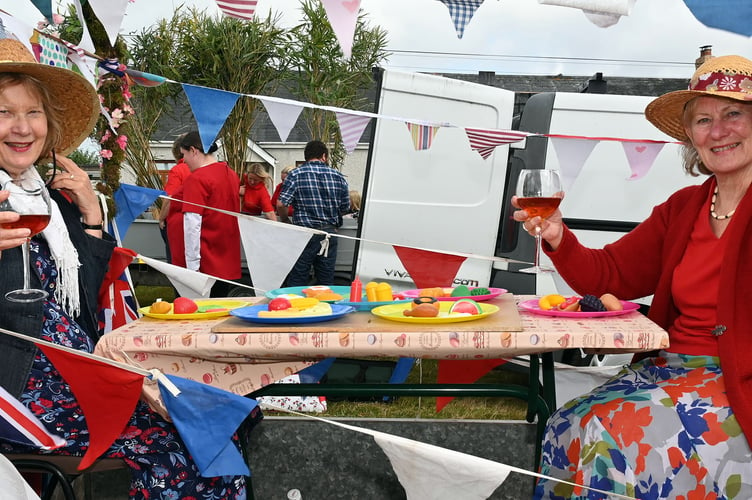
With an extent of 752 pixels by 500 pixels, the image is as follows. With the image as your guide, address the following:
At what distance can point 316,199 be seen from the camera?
588 centimetres

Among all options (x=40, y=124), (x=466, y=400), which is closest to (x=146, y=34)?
(x=466, y=400)

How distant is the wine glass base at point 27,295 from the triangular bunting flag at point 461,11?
1.54 meters

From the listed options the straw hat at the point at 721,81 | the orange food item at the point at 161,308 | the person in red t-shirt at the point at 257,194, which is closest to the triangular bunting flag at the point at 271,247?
the orange food item at the point at 161,308

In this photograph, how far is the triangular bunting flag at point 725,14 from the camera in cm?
180

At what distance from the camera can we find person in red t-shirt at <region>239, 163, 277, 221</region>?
679 cm

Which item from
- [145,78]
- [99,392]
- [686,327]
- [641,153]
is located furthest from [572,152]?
[99,392]

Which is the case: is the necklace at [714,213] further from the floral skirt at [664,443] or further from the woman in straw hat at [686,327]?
the floral skirt at [664,443]

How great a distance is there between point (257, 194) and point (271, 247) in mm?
3691

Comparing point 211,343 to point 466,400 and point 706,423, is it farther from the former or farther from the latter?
point 466,400

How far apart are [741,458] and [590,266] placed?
78cm

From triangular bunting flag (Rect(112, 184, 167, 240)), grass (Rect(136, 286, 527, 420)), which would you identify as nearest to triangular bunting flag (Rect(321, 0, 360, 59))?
triangular bunting flag (Rect(112, 184, 167, 240))

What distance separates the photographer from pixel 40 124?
2188mm

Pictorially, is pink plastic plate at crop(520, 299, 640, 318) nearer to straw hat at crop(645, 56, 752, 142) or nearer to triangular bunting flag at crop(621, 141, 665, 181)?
straw hat at crop(645, 56, 752, 142)

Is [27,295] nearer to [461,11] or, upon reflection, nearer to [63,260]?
[63,260]
